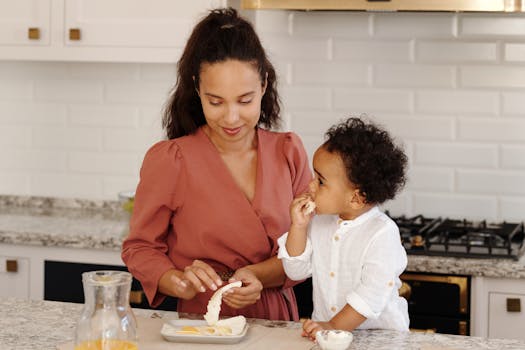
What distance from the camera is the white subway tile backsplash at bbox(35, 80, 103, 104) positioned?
13.2 feet

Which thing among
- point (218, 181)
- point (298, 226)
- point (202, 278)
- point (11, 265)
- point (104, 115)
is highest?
point (104, 115)

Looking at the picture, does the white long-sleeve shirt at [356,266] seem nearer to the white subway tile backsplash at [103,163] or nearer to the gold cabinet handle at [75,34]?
the gold cabinet handle at [75,34]

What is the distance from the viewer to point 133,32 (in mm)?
3570

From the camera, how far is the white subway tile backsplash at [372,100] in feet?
11.9

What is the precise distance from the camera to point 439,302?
308 cm

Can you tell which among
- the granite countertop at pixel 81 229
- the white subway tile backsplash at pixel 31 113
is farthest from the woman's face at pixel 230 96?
the white subway tile backsplash at pixel 31 113

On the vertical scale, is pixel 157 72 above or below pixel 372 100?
above

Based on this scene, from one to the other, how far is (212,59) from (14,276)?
65.7 inches

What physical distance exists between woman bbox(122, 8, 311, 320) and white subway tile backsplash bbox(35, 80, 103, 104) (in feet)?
5.41

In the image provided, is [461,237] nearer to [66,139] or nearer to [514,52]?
[514,52]

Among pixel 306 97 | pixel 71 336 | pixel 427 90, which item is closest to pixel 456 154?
pixel 427 90

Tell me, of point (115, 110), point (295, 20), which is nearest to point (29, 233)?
point (115, 110)

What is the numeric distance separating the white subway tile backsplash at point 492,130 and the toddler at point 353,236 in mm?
1532

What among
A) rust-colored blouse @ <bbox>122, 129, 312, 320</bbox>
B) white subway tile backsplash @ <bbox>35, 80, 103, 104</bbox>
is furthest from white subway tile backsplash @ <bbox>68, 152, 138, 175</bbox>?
rust-colored blouse @ <bbox>122, 129, 312, 320</bbox>
